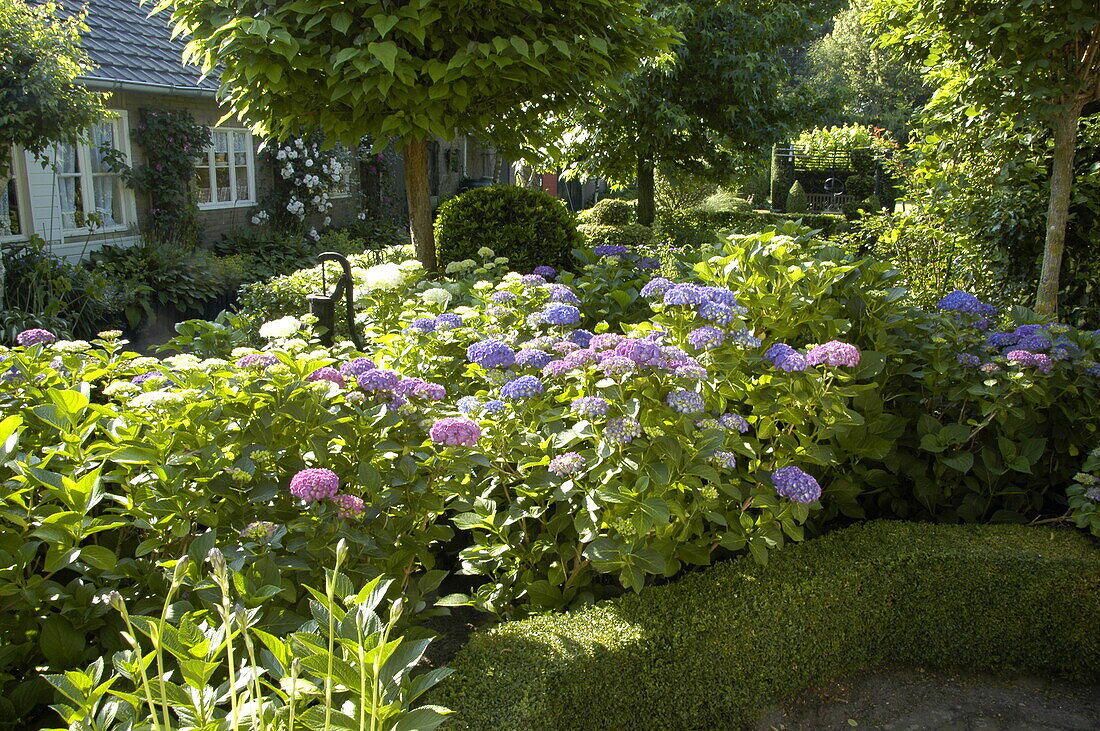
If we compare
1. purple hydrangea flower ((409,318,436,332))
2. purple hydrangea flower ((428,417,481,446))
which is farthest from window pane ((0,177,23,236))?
purple hydrangea flower ((428,417,481,446))

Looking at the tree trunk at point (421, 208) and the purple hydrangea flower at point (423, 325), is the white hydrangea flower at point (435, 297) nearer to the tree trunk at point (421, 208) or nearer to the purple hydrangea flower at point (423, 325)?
the purple hydrangea flower at point (423, 325)

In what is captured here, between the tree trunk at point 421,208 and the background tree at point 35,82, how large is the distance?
2.74 metres

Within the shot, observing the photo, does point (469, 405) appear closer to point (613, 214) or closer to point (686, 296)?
point (686, 296)

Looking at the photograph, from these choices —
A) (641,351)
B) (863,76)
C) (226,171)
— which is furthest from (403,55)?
(863,76)

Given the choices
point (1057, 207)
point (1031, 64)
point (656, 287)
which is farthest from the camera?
point (1057, 207)

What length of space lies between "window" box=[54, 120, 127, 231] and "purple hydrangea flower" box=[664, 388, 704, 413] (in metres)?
8.28

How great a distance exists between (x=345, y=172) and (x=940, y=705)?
43.5 ft

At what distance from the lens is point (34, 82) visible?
6.28m

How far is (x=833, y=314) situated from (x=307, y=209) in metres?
11.0

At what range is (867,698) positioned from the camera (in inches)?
112

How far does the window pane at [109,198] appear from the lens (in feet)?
32.4

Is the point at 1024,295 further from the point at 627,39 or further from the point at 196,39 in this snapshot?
the point at 196,39

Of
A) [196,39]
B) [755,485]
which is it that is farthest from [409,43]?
[755,485]

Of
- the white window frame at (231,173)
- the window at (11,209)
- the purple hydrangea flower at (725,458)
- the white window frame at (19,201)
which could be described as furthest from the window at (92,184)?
the purple hydrangea flower at (725,458)
